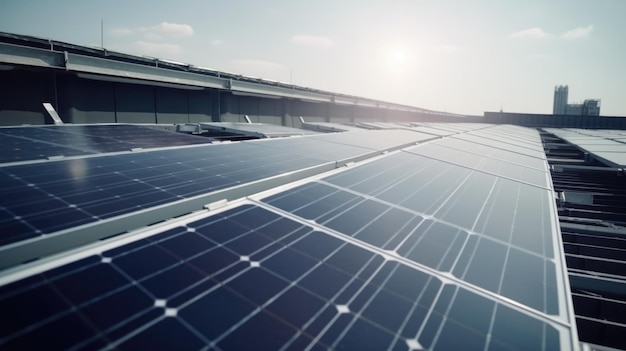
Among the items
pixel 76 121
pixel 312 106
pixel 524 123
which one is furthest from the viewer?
pixel 524 123

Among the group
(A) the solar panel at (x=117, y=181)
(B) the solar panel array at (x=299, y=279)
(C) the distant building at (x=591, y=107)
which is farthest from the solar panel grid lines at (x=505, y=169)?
(C) the distant building at (x=591, y=107)

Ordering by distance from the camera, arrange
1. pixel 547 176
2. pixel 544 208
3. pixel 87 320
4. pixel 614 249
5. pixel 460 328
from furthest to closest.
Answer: pixel 547 176 < pixel 614 249 < pixel 544 208 < pixel 460 328 < pixel 87 320

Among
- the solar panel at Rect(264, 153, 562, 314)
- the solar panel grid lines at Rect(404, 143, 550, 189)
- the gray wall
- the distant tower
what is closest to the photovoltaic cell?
the solar panel at Rect(264, 153, 562, 314)

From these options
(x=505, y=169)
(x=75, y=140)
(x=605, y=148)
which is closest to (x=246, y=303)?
(x=75, y=140)

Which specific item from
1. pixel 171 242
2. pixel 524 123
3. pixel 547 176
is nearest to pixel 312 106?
pixel 547 176

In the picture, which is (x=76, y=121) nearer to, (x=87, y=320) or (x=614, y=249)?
(x=87, y=320)

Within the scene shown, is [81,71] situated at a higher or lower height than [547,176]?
higher

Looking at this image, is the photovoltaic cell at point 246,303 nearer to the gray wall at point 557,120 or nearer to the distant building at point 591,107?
the gray wall at point 557,120
